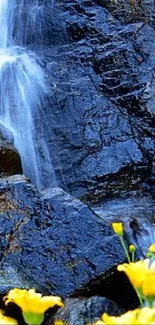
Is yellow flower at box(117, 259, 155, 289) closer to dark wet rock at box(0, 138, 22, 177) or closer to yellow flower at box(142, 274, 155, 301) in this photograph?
yellow flower at box(142, 274, 155, 301)

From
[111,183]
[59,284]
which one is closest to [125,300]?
[59,284]

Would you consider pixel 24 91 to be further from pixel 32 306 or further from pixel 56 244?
pixel 32 306

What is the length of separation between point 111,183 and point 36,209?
92.6 inches

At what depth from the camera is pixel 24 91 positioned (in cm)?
624

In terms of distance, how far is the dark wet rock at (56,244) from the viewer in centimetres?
336

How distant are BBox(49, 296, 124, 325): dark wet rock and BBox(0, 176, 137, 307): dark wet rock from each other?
1.09 feet

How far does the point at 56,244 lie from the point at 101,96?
317 cm

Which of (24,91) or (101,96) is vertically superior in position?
(24,91)

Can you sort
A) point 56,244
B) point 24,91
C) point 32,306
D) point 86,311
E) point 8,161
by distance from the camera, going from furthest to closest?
point 24,91, point 8,161, point 56,244, point 86,311, point 32,306

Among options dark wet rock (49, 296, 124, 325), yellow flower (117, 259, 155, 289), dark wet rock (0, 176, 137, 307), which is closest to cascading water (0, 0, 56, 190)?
dark wet rock (0, 176, 137, 307)

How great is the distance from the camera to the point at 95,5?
6.93 meters

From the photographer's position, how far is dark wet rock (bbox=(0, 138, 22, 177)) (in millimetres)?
4504

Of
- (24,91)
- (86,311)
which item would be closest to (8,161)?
(24,91)

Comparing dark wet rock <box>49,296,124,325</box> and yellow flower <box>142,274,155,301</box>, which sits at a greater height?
yellow flower <box>142,274,155,301</box>
